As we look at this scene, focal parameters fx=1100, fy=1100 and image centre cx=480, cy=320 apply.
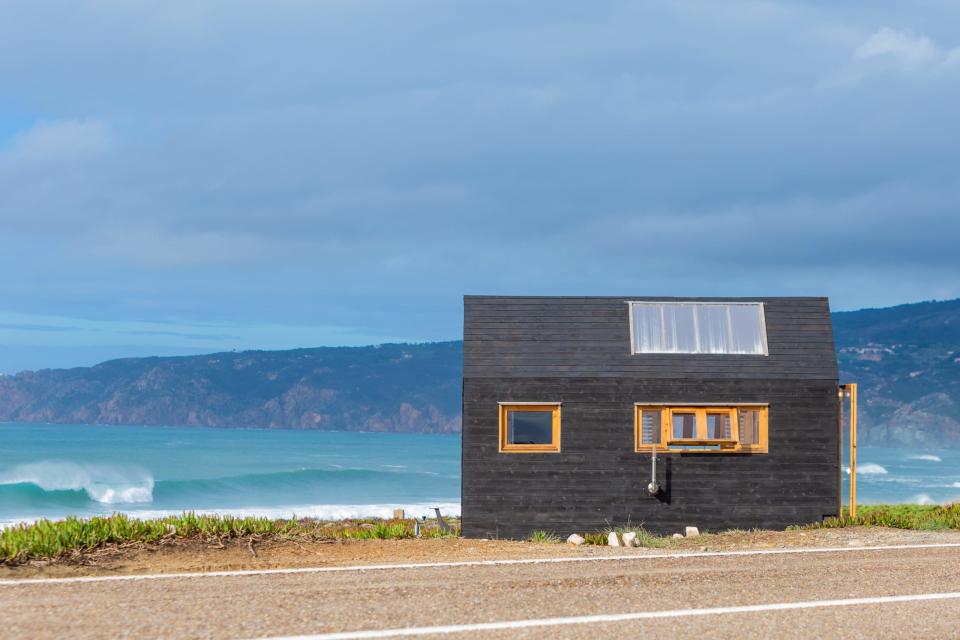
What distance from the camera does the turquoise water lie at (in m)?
57.0

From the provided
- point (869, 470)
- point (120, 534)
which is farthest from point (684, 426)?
point (869, 470)

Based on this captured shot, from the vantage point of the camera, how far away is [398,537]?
64.8 feet

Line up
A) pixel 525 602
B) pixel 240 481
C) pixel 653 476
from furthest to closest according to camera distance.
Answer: pixel 240 481, pixel 653 476, pixel 525 602

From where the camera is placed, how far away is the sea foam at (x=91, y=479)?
212 ft

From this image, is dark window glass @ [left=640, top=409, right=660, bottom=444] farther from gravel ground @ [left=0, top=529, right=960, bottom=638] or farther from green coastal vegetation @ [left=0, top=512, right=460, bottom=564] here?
gravel ground @ [left=0, top=529, right=960, bottom=638]

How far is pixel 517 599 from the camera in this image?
11094 millimetres

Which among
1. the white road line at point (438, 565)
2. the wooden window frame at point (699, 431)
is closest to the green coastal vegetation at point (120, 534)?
the white road line at point (438, 565)

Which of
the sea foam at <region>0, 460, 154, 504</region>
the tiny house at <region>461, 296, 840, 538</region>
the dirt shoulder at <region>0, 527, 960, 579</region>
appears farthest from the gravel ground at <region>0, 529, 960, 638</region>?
the sea foam at <region>0, 460, 154, 504</region>

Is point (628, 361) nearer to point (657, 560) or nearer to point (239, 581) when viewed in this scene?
point (657, 560)

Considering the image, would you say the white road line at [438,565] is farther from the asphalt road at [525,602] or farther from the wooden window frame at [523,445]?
the wooden window frame at [523,445]

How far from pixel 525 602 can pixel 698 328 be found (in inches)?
521

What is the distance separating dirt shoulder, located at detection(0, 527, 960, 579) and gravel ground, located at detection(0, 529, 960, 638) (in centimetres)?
87

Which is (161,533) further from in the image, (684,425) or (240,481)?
(240,481)

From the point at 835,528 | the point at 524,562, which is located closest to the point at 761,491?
the point at 835,528
